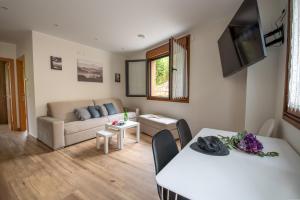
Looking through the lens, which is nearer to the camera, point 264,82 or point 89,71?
point 264,82

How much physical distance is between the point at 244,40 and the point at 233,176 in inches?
57.2

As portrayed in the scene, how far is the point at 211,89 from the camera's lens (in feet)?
9.81

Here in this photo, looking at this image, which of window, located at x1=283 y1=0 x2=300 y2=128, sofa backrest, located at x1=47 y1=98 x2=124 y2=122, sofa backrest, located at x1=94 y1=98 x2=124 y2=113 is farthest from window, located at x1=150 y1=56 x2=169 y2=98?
window, located at x1=283 y1=0 x2=300 y2=128

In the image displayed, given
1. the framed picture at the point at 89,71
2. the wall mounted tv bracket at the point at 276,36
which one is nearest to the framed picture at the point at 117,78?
the framed picture at the point at 89,71

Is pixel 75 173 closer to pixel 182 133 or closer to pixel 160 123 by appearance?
pixel 182 133

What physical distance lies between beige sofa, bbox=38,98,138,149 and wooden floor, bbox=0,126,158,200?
0.18m

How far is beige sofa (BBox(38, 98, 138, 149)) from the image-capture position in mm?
2848

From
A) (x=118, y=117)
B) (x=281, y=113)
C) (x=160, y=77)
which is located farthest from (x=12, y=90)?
(x=281, y=113)

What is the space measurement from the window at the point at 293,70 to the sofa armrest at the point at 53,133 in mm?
3452

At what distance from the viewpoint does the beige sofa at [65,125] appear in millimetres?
2848

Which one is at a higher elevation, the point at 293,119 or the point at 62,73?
the point at 62,73

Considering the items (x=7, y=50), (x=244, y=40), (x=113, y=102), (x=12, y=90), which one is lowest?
(x=113, y=102)

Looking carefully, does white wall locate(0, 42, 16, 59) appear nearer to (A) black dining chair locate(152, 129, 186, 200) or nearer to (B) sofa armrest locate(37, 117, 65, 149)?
(B) sofa armrest locate(37, 117, 65, 149)

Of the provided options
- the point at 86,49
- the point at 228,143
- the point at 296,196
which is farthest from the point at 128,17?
the point at 296,196
